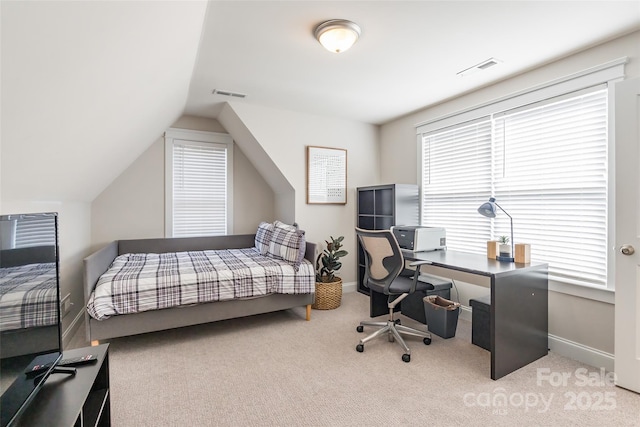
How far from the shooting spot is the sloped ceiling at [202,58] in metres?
1.15

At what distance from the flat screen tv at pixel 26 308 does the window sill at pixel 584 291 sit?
3261 millimetres

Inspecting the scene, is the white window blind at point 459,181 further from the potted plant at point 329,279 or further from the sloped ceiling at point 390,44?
the potted plant at point 329,279

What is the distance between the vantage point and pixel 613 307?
2236 millimetres

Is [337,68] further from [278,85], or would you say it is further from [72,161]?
[72,161]

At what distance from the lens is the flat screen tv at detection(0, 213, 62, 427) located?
3.07ft

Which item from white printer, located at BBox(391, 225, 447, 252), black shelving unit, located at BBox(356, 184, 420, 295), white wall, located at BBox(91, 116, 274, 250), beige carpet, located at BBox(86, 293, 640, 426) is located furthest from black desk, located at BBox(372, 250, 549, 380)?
white wall, located at BBox(91, 116, 274, 250)

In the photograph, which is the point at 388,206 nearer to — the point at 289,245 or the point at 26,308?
the point at 289,245

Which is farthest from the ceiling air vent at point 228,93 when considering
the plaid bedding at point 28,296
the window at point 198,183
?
the plaid bedding at point 28,296

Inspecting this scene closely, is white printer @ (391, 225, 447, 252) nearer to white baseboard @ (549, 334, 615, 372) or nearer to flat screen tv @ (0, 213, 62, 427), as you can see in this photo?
white baseboard @ (549, 334, 615, 372)

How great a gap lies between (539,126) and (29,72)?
3.33 m

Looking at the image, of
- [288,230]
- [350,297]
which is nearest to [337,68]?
[288,230]

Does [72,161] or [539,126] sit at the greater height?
[539,126]

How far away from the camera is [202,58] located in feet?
8.22

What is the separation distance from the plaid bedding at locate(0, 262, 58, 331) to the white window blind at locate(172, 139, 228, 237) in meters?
2.92
